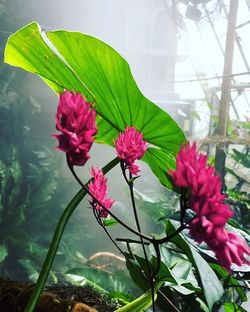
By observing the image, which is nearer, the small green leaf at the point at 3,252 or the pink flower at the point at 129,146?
the pink flower at the point at 129,146

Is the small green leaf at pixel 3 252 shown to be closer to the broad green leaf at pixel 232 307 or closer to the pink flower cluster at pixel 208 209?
the broad green leaf at pixel 232 307

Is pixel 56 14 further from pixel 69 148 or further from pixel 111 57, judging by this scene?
pixel 69 148

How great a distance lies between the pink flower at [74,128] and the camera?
354 millimetres

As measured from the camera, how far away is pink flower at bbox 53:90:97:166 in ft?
1.16

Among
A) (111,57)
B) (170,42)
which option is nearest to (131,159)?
(111,57)

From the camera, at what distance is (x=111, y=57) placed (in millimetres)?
599

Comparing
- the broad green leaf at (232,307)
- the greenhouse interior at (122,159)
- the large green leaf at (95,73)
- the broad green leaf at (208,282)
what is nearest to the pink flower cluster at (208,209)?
the greenhouse interior at (122,159)

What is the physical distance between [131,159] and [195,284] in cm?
26

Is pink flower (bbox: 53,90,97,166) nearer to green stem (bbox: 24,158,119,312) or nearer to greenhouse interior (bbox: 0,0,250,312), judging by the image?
greenhouse interior (bbox: 0,0,250,312)

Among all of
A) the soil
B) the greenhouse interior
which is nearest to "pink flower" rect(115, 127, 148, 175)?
the greenhouse interior

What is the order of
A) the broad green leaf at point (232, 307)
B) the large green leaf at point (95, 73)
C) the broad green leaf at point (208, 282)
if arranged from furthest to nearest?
the broad green leaf at point (232, 307) < the large green leaf at point (95, 73) < the broad green leaf at point (208, 282)

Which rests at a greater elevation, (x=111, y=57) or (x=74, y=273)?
(x=111, y=57)

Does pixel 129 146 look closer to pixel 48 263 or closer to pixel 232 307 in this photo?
pixel 48 263

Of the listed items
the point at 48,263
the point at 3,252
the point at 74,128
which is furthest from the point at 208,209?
the point at 3,252
